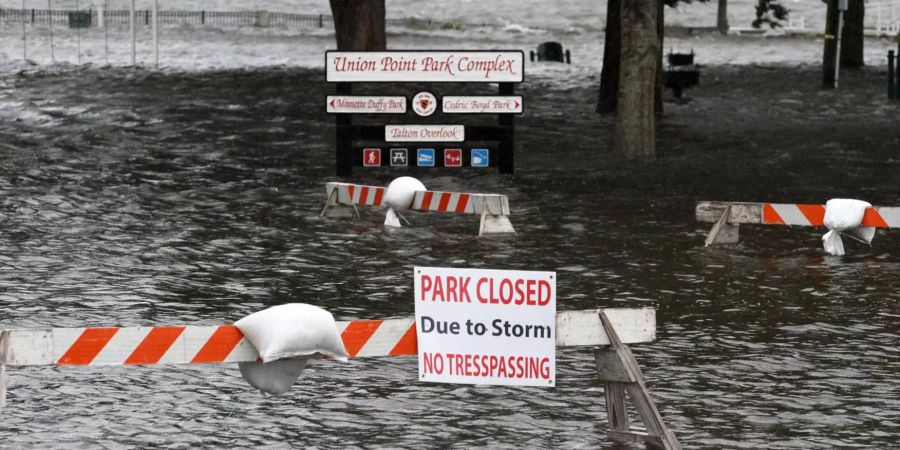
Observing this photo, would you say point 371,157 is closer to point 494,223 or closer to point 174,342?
point 494,223

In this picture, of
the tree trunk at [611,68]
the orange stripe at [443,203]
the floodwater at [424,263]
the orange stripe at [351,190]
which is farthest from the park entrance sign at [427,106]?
the tree trunk at [611,68]

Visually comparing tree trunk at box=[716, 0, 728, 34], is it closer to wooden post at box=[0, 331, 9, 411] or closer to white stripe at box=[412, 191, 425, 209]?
white stripe at box=[412, 191, 425, 209]

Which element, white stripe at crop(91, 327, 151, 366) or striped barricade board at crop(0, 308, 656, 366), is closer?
striped barricade board at crop(0, 308, 656, 366)

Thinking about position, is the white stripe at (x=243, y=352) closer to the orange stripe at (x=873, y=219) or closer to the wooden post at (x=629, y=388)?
the wooden post at (x=629, y=388)

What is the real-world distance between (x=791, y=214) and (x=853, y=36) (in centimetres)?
2650

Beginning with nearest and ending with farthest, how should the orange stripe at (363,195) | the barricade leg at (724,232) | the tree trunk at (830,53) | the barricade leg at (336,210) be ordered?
the barricade leg at (724,232) < the orange stripe at (363,195) < the barricade leg at (336,210) < the tree trunk at (830,53)

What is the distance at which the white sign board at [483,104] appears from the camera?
21.5 metres

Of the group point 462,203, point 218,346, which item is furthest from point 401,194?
point 218,346

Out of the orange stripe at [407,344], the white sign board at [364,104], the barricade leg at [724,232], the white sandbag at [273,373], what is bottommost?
the barricade leg at [724,232]

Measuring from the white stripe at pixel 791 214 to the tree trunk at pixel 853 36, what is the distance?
26.1 m

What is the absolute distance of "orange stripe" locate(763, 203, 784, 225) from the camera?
15.4m

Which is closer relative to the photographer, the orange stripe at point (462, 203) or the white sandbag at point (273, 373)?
the white sandbag at point (273, 373)

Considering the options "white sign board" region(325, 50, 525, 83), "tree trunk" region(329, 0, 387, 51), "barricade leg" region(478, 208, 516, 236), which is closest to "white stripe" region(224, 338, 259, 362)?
"barricade leg" region(478, 208, 516, 236)

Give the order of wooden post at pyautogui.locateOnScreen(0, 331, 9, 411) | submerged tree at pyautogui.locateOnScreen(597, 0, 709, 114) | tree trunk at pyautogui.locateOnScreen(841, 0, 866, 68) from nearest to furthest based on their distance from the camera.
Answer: wooden post at pyautogui.locateOnScreen(0, 331, 9, 411) < submerged tree at pyautogui.locateOnScreen(597, 0, 709, 114) < tree trunk at pyautogui.locateOnScreen(841, 0, 866, 68)
